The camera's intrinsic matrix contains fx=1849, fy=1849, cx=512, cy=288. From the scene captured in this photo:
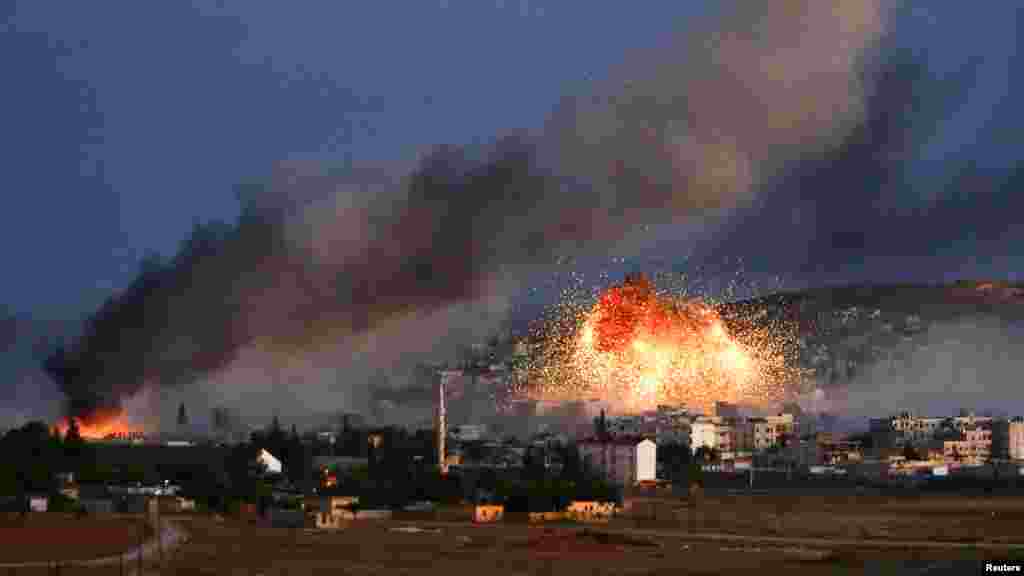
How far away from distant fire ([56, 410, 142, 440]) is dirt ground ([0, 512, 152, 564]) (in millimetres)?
39564

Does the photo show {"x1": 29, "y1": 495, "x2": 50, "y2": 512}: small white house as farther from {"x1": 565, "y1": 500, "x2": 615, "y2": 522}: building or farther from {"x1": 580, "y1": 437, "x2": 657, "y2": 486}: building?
{"x1": 580, "y1": 437, "x2": 657, "y2": 486}: building

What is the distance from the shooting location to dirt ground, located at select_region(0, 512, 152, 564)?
205ft

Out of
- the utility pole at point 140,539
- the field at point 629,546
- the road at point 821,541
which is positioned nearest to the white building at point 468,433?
the field at point 629,546

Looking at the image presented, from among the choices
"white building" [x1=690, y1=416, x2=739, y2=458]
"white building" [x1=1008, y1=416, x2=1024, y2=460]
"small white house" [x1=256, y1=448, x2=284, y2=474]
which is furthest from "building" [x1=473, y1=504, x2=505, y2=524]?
"white building" [x1=1008, y1=416, x2=1024, y2=460]

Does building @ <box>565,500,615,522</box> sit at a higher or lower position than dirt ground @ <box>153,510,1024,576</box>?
higher

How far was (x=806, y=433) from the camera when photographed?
15775 centimetres

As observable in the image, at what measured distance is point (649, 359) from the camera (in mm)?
177000

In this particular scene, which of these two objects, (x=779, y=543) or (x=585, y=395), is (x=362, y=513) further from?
(x=585, y=395)

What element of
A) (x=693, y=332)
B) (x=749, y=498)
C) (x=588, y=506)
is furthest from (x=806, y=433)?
(x=588, y=506)

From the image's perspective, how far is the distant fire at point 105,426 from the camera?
119 m

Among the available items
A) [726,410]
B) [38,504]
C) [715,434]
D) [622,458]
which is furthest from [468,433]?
[38,504]

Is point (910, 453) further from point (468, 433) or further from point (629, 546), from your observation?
point (629, 546)

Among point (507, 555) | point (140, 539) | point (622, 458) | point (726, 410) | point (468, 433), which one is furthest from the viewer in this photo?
point (726, 410)

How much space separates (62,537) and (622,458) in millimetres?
59178
